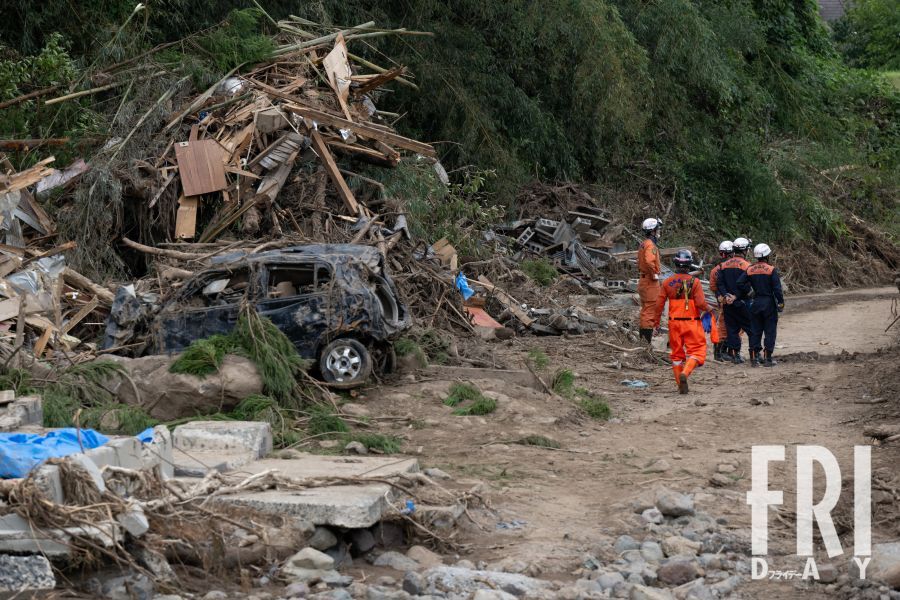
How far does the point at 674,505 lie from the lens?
317 inches

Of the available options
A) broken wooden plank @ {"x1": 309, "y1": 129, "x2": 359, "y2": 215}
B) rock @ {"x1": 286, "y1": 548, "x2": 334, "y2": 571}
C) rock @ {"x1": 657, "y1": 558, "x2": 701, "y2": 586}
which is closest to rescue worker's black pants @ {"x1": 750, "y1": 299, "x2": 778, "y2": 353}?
broken wooden plank @ {"x1": 309, "y1": 129, "x2": 359, "y2": 215}

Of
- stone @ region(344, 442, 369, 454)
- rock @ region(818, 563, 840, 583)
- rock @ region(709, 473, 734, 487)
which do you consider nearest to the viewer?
rock @ region(818, 563, 840, 583)

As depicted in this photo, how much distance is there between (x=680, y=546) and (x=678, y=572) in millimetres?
510

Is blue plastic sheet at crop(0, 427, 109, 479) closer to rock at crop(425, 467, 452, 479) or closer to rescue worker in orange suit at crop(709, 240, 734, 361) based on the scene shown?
rock at crop(425, 467, 452, 479)

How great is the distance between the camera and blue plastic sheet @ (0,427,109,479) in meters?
6.96

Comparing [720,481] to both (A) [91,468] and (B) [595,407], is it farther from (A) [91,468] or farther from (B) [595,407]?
(A) [91,468]

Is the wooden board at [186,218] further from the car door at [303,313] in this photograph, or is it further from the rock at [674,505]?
the rock at [674,505]

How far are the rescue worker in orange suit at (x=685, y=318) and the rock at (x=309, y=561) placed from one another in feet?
23.6

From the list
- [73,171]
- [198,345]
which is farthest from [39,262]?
[198,345]

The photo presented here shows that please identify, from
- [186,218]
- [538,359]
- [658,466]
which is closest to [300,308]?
[538,359]

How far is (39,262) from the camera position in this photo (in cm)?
1423

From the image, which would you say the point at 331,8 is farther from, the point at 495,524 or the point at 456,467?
the point at 495,524

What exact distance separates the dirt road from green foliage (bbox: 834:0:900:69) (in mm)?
33030

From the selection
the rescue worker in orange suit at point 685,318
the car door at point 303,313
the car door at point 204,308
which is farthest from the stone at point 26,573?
the rescue worker in orange suit at point 685,318
